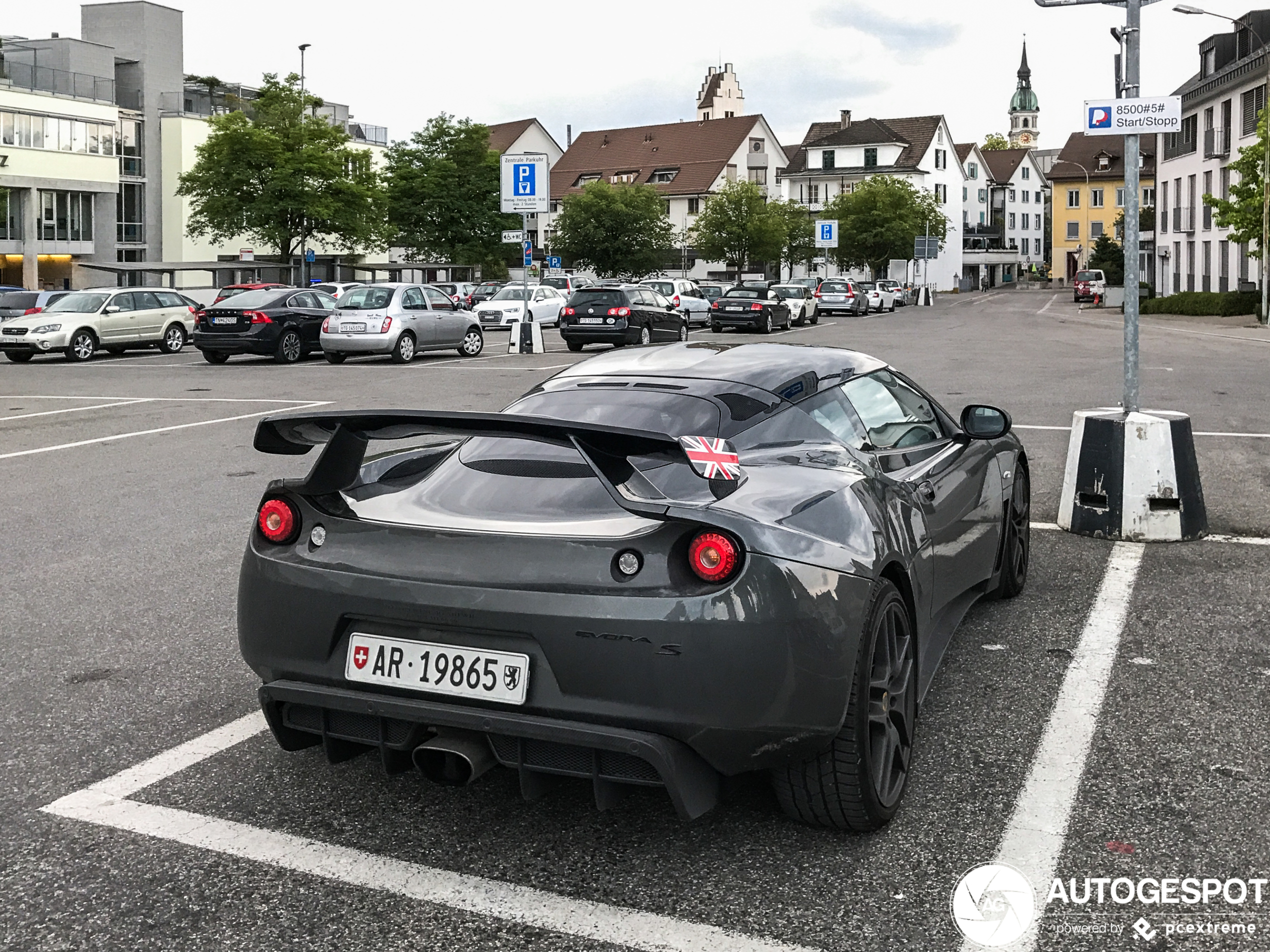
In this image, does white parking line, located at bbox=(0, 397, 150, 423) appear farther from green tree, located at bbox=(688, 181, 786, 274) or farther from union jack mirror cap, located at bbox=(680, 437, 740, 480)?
green tree, located at bbox=(688, 181, 786, 274)

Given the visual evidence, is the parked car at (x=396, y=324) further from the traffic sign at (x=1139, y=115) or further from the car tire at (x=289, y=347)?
the traffic sign at (x=1139, y=115)

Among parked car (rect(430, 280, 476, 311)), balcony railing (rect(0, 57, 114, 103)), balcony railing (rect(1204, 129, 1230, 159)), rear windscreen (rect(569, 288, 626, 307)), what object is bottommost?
rear windscreen (rect(569, 288, 626, 307))

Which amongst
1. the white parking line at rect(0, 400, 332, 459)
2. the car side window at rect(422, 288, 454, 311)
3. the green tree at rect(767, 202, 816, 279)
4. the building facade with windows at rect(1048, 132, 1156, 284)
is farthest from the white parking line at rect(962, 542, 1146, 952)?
the building facade with windows at rect(1048, 132, 1156, 284)

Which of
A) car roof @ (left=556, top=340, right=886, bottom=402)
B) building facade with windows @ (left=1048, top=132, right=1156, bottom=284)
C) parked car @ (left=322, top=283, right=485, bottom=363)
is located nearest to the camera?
car roof @ (left=556, top=340, right=886, bottom=402)

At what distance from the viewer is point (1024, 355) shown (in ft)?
88.8

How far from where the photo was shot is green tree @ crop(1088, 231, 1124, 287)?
92000mm

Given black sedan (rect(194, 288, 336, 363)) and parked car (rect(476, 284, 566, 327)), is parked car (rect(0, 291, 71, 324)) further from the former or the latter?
parked car (rect(476, 284, 566, 327))

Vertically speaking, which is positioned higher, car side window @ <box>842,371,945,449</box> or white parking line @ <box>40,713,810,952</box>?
car side window @ <box>842,371,945,449</box>

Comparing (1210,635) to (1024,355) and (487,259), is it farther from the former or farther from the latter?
(487,259)

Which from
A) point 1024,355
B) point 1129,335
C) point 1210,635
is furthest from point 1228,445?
point 1024,355

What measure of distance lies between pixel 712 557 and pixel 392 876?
116 centimetres

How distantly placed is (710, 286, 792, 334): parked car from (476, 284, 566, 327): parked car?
5.21 meters

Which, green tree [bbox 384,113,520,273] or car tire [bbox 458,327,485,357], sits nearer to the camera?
car tire [bbox 458,327,485,357]

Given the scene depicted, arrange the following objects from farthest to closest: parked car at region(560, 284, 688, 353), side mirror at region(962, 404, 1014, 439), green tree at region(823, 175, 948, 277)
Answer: green tree at region(823, 175, 948, 277)
parked car at region(560, 284, 688, 353)
side mirror at region(962, 404, 1014, 439)
